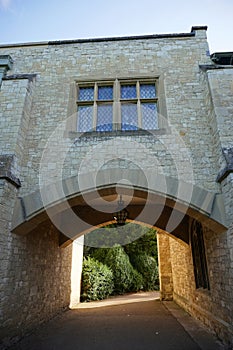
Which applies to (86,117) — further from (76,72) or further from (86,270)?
(86,270)

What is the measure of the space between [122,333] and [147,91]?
5.25 metres

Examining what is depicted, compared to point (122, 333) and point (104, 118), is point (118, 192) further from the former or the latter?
point (122, 333)

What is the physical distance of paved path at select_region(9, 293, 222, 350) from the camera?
13.3 feet

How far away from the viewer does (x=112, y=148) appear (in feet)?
15.8

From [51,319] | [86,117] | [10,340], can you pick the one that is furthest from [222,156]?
[51,319]

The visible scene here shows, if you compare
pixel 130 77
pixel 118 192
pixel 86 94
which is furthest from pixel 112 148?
pixel 130 77

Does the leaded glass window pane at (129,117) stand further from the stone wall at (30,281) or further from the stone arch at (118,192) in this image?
the stone wall at (30,281)

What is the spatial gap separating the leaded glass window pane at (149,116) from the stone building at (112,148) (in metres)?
0.02

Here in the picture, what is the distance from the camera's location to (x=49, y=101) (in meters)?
5.50

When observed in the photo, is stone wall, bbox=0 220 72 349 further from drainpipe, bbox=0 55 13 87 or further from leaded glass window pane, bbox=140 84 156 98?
leaded glass window pane, bbox=140 84 156 98

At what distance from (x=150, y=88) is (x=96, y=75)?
1.32 meters

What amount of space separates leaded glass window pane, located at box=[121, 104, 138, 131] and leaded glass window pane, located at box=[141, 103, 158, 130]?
178mm

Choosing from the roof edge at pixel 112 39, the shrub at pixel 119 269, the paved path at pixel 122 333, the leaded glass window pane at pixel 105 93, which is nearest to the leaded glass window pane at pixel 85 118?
the leaded glass window pane at pixel 105 93

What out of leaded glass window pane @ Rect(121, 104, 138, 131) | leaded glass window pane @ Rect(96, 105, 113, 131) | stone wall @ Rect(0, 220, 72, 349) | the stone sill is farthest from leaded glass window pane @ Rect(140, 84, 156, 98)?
stone wall @ Rect(0, 220, 72, 349)
